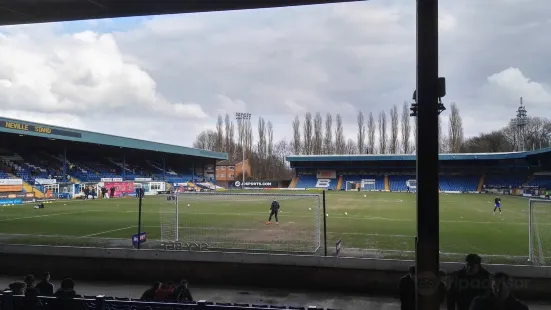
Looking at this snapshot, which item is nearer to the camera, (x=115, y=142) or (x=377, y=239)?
(x=377, y=239)

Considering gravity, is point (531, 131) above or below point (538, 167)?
above

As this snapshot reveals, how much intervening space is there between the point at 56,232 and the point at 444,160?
217 feet

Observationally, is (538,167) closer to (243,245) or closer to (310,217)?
(310,217)

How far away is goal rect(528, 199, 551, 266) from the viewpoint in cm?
1213

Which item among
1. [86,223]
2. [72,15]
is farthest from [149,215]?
[72,15]

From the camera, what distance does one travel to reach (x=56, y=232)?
1905 cm

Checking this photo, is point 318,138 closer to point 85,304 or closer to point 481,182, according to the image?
point 481,182

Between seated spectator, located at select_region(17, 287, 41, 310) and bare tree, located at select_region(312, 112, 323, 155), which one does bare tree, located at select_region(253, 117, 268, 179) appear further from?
seated spectator, located at select_region(17, 287, 41, 310)

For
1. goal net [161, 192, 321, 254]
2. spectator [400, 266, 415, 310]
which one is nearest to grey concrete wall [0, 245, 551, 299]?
goal net [161, 192, 321, 254]

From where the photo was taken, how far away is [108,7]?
27.5 ft

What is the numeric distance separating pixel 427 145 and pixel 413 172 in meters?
77.4

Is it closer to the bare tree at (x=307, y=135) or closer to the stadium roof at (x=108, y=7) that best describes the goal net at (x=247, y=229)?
the stadium roof at (x=108, y=7)

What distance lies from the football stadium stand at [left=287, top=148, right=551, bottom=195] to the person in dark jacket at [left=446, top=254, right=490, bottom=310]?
59895 mm

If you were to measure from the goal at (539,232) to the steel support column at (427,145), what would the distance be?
7467mm
